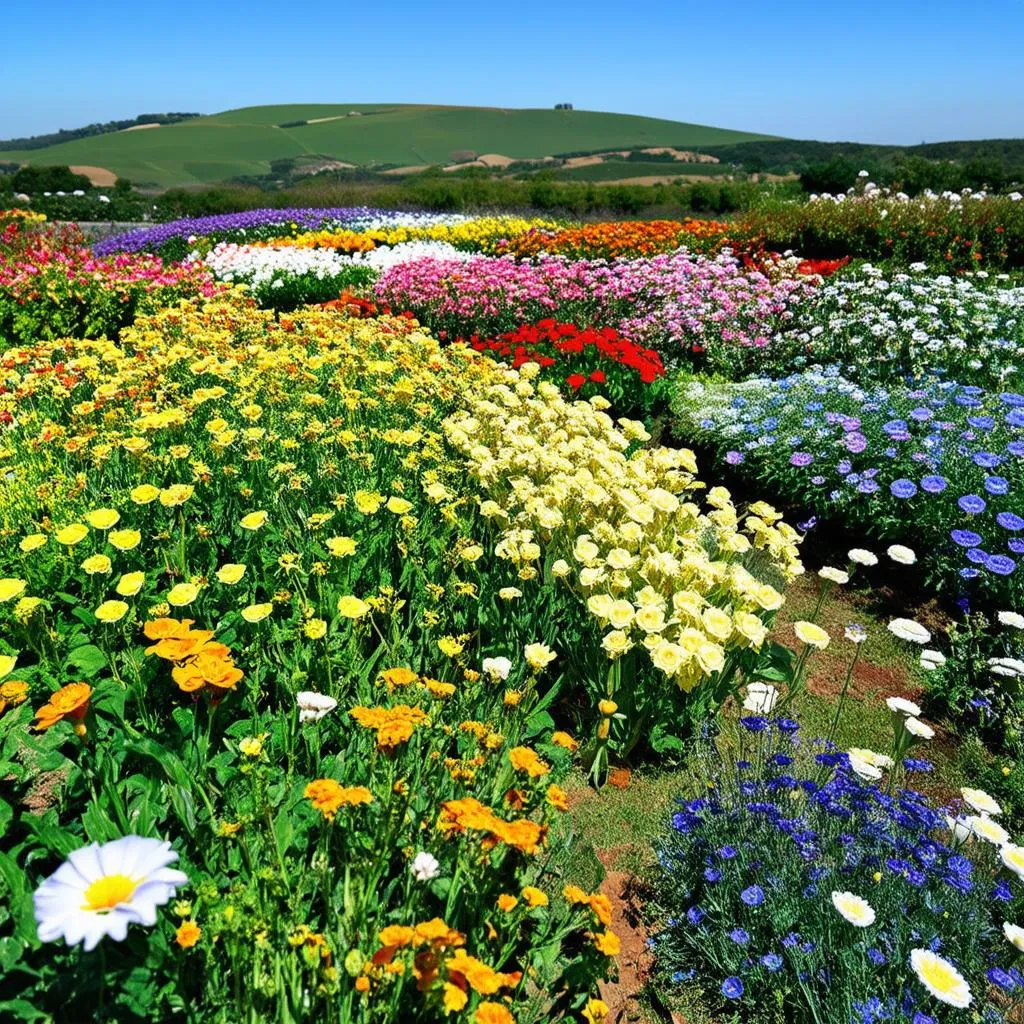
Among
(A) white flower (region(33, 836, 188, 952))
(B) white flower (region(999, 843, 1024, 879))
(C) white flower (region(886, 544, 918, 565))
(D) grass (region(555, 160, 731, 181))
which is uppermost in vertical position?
(D) grass (region(555, 160, 731, 181))

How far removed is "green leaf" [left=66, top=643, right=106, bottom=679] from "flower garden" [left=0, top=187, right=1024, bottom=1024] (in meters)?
0.03

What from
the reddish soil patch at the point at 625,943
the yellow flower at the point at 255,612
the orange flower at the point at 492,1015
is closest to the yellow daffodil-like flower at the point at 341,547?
the yellow flower at the point at 255,612

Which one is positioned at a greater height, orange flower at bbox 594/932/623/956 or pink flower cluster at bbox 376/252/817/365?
pink flower cluster at bbox 376/252/817/365

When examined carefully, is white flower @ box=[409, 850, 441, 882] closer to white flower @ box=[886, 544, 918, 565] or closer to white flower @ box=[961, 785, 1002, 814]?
white flower @ box=[961, 785, 1002, 814]

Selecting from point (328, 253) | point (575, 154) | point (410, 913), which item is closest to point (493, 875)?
point (410, 913)

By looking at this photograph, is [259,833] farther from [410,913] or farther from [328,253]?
[328,253]

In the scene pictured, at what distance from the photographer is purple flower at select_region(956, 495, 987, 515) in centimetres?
A: 419

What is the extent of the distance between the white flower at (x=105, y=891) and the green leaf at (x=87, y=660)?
1581 millimetres

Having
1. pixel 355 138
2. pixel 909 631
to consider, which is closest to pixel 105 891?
pixel 909 631

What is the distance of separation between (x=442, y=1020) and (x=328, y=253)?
11.6 m

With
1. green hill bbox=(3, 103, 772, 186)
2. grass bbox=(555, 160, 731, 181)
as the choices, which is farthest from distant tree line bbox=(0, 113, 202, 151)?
grass bbox=(555, 160, 731, 181)

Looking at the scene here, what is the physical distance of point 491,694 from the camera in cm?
303

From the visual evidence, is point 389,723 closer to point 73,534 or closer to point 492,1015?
point 492,1015

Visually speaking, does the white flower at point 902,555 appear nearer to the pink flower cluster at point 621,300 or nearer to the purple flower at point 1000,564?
the purple flower at point 1000,564
